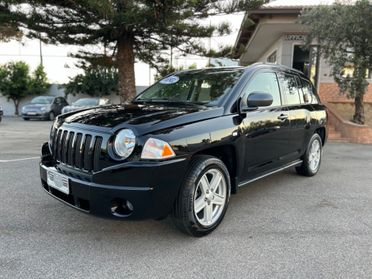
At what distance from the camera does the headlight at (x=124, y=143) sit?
2.82m

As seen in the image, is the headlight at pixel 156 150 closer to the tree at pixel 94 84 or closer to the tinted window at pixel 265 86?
the tinted window at pixel 265 86

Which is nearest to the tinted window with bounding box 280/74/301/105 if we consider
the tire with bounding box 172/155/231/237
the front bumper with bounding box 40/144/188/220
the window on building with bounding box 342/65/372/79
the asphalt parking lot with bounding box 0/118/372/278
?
the asphalt parking lot with bounding box 0/118/372/278

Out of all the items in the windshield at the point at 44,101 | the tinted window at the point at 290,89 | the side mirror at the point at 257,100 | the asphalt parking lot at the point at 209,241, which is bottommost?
the asphalt parking lot at the point at 209,241

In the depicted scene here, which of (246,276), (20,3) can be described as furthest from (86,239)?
(20,3)

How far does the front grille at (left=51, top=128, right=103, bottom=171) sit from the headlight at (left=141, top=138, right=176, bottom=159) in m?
0.41

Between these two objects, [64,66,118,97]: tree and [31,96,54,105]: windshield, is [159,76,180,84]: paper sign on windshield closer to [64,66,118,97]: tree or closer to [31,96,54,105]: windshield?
[31,96,54,105]: windshield

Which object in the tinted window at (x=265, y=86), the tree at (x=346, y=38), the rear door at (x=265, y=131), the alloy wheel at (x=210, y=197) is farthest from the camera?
the tree at (x=346, y=38)

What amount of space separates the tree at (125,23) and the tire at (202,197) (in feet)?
19.5

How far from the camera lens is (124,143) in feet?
9.32

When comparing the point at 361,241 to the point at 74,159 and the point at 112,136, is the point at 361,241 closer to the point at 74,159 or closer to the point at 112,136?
the point at 112,136

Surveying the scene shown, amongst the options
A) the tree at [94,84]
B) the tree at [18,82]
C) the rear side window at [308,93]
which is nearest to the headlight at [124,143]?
the rear side window at [308,93]

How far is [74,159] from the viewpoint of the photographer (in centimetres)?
308

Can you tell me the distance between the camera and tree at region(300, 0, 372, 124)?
9.17m

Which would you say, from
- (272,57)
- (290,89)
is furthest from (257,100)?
(272,57)
